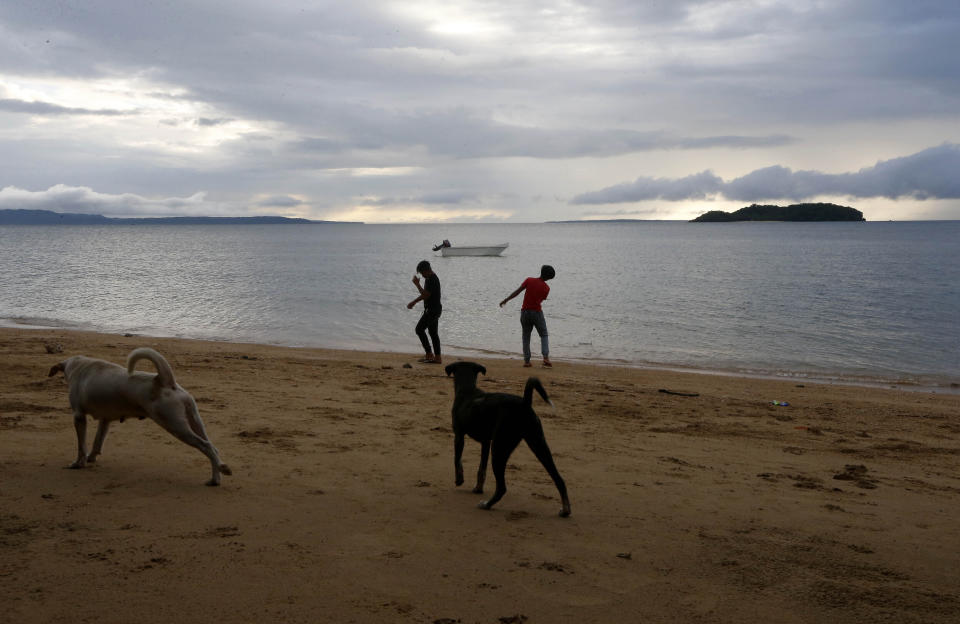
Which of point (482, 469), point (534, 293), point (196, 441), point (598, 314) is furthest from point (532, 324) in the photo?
point (598, 314)

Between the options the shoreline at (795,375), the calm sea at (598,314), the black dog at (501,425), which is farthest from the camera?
the calm sea at (598,314)

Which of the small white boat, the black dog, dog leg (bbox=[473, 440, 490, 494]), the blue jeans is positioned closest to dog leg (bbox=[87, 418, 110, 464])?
the black dog

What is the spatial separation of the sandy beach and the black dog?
0.19 metres

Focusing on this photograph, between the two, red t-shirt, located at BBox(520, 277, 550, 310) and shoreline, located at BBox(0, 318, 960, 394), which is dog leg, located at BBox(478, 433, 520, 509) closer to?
red t-shirt, located at BBox(520, 277, 550, 310)

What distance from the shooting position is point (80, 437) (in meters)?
5.45

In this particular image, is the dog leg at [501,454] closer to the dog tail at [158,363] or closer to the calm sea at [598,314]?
the dog tail at [158,363]

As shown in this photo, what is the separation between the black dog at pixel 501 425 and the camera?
4.74 m

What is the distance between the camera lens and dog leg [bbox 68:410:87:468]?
17.8ft

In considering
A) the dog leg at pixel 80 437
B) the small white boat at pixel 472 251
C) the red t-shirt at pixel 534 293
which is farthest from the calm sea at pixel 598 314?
the small white boat at pixel 472 251

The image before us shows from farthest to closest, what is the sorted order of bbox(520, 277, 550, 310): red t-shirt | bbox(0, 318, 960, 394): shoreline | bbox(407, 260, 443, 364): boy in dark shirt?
bbox(0, 318, 960, 394): shoreline, bbox(407, 260, 443, 364): boy in dark shirt, bbox(520, 277, 550, 310): red t-shirt

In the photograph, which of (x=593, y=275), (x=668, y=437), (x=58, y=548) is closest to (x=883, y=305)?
(x=593, y=275)

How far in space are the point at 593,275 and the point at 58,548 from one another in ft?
159

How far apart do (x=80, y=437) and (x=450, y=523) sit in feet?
9.88

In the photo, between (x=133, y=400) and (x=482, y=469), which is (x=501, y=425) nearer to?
(x=482, y=469)
